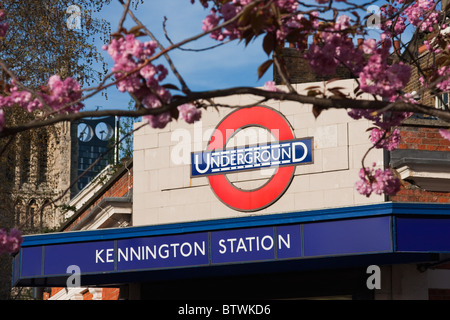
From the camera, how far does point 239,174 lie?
16781 millimetres

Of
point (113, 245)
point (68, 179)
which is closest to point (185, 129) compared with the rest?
point (113, 245)

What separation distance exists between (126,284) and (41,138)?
23.2 feet

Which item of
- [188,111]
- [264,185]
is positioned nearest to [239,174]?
[264,185]

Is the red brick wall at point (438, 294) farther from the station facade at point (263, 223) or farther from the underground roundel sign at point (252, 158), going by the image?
the underground roundel sign at point (252, 158)

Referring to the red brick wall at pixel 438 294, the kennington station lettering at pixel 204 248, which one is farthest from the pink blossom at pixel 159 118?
the red brick wall at pixel 438 294

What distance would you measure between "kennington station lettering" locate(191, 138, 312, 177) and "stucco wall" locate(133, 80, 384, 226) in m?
0.14

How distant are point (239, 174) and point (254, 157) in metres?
0.45

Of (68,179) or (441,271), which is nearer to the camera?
(441,271)

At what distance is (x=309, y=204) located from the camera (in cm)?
1616

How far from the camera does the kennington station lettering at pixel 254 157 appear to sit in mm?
16359

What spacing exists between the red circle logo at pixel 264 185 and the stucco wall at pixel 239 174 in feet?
0.35

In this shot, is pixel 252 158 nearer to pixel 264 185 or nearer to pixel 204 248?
pixel 264 185

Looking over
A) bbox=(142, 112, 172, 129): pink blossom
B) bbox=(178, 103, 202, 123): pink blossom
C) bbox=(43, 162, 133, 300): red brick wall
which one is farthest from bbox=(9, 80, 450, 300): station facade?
bbox=(142, 112, 172, 129): pink blossom

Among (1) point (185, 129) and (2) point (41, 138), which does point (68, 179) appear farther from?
(1) point (185, 129)
